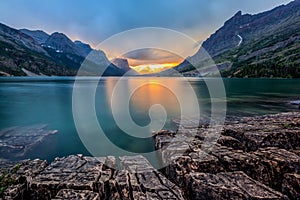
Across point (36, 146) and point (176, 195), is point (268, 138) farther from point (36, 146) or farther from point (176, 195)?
point (36, 146)

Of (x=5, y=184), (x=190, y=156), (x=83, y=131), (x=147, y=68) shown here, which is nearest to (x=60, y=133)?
(x=83, y=131)

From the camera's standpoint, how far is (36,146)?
57.0 feet

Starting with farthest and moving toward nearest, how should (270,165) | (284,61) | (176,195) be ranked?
(284,61), (270,165), (176,195)

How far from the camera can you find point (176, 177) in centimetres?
902

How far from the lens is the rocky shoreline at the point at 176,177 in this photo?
688 cm

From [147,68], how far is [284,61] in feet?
736

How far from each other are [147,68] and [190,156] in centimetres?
1382

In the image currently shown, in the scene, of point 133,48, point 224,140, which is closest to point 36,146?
point 133,48

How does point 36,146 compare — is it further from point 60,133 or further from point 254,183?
point 254,183

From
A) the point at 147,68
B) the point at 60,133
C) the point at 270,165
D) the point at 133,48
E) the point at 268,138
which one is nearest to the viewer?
the point at 270,165

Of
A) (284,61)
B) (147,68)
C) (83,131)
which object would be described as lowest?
(83,131)

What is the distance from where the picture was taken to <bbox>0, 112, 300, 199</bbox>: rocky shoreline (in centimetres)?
688

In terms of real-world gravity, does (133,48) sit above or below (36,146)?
above

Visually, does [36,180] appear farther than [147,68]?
No
